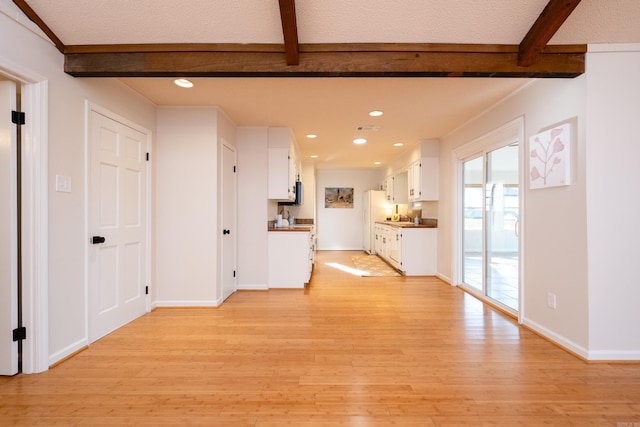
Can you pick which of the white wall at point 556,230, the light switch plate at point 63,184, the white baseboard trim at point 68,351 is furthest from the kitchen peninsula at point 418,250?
the light switch plate at point 63,184

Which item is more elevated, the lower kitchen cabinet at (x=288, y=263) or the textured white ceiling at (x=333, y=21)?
the textured white ceiling at (x=333, y=21)

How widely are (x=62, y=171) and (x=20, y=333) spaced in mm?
1170

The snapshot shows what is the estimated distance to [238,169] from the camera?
4.49m

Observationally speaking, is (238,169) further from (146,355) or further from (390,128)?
(146,355)

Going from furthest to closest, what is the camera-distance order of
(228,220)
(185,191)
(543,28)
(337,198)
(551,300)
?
(337,198), (228,220), (185,191), (551,300), (543,28)

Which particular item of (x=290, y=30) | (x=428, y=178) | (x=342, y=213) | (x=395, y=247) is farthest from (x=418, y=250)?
(x=290, y=30)

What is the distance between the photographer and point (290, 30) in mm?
2115

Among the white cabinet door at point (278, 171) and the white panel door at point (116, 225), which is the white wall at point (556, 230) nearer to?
the white cabinet door at point (278, 171)

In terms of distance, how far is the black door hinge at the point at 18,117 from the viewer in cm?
210

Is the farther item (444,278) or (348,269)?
(348,269)

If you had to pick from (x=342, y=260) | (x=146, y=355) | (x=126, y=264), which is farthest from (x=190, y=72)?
(x=342, y=260)

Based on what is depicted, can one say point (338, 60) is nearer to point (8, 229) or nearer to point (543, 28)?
point (543, 28)

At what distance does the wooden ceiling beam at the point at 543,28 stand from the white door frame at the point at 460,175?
3.13 feet

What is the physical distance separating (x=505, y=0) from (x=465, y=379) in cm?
253
